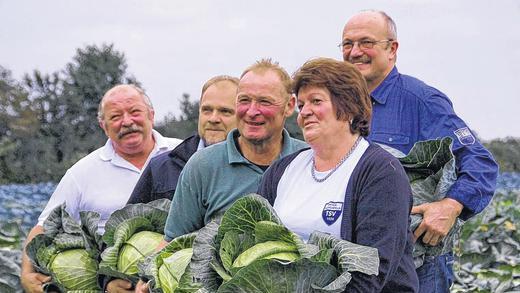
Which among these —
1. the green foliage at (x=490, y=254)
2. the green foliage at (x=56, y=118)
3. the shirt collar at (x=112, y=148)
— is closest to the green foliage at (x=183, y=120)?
the green foliage at (x=56, y=118)

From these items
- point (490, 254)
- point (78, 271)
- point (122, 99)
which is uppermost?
point (122, 99)

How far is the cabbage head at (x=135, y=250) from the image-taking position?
15.4ft

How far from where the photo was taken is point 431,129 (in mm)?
4520

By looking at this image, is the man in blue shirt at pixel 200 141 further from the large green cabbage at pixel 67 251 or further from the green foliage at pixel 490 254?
the green foliage at pixel 490 254

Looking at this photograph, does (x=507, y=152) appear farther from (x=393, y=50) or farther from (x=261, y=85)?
(x=261, y=85)

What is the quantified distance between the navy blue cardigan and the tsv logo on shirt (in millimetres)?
29

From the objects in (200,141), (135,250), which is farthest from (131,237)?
(200,141)

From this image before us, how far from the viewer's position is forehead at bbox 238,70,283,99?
14.1ft

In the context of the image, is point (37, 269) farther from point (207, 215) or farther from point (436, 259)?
point (436, 259)

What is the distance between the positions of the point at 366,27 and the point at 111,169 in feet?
6.25

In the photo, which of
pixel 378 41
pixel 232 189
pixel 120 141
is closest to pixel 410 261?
pixel 232 189

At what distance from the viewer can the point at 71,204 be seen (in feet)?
18.3

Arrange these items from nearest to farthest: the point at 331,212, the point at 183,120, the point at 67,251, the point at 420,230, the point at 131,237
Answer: the point at 331,212 < the point at 420,230 < the point at 131,237 < the point at 67,251 < the point at 183,120

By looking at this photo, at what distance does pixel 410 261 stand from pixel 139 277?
1.50 metres
